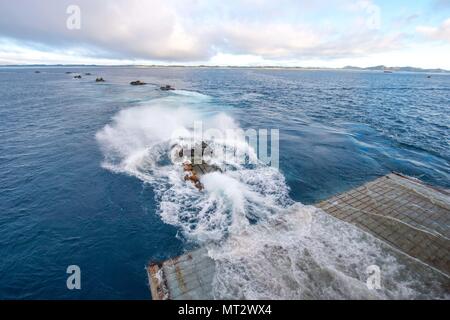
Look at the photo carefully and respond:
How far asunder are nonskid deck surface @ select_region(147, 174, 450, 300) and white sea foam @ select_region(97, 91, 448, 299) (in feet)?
1.77

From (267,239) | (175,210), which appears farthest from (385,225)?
(175,210)

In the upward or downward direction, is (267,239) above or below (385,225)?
below

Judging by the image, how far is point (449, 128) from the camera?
28.1 m

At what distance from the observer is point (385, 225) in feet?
34.0

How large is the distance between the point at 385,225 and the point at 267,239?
17.7 ft

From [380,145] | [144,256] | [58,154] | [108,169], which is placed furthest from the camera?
[380,145]

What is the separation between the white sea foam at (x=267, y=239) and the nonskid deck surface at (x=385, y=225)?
540mm

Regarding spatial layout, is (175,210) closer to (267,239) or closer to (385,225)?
(267,239)

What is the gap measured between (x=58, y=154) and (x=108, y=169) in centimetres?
625

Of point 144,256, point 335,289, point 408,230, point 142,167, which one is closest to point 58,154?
point 142,167

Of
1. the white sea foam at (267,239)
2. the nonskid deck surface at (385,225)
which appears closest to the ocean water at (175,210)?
the white sea foam at (267,239)

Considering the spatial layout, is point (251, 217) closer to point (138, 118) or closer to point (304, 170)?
point (304, 170)

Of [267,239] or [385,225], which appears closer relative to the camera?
[267,239]

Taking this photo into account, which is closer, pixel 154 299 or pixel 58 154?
pixel 154 299
